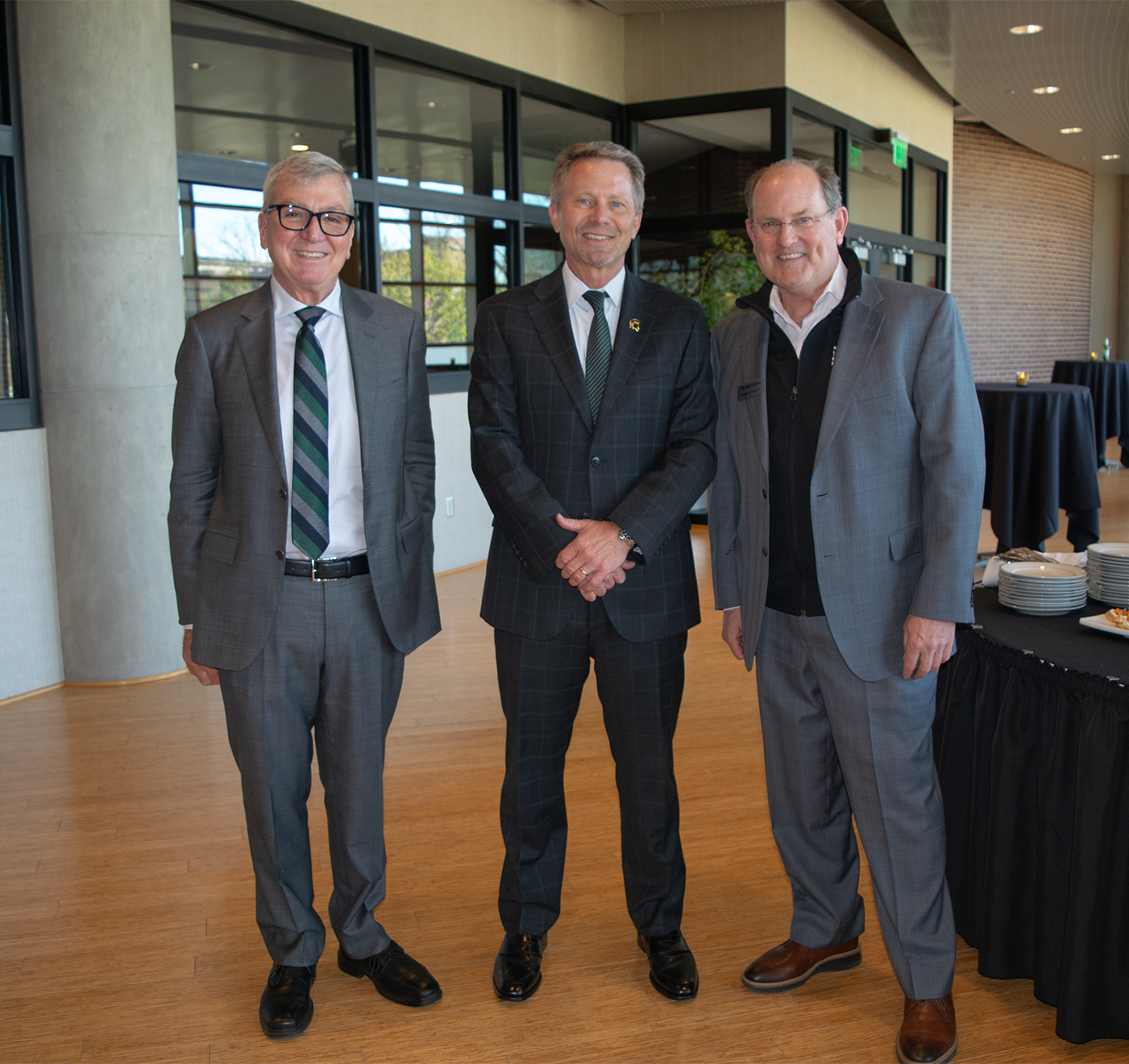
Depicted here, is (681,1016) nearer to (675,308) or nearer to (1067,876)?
(1067,876)

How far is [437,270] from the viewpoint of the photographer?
6820mm

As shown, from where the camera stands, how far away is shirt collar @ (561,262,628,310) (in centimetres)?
222

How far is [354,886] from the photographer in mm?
2318

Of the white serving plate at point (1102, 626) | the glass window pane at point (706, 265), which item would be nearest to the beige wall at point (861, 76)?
the glass window pane at point (706, 265)

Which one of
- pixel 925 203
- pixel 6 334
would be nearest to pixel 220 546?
pixel 6 334

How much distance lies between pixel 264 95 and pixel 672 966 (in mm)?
5648

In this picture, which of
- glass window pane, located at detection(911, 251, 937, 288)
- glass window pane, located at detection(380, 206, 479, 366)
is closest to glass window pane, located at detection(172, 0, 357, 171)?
glass window pane, located at detection(380, 206, 479, 366)

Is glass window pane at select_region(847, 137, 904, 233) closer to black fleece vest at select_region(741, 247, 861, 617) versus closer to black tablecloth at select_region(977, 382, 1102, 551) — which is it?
black tablecloth at select_region(977, 382, 1102, 551)

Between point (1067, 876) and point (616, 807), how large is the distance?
1.52 meters

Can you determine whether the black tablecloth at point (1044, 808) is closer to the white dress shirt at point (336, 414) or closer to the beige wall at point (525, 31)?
the white dress shirt at point (336, 414)

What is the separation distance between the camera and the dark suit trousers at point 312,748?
7.18 ft

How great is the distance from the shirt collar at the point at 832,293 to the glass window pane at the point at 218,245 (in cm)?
407

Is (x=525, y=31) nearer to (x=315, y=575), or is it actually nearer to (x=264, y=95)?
A: (x=264, y=95)

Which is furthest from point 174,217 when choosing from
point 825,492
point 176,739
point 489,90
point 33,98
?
point 825,492
